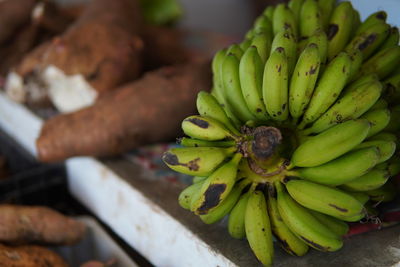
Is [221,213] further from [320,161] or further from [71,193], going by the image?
[71,193]

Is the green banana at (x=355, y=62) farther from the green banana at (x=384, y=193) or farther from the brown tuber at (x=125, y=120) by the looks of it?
the brown tuber at (x=125, y=120)

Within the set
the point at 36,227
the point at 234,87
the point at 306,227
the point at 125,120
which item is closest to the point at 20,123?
the point at 125,120

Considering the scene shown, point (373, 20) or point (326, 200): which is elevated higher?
point (373, 20)

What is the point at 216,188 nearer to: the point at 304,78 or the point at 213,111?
the point at 213,111

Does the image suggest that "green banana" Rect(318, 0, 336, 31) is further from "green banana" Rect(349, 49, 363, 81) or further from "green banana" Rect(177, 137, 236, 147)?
"green banana" Rect(177, 137, 236, 147)

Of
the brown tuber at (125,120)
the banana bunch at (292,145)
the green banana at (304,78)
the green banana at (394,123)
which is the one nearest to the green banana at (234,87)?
the banana bunch at (292,145)

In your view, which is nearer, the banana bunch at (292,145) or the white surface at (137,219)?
the banana bunch at (292,145)
